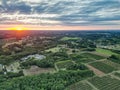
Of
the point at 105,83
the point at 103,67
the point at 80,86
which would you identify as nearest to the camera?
the point at 80,86

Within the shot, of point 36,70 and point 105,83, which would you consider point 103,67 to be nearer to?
point 105,83

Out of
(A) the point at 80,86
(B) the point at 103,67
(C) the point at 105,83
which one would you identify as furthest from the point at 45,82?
(B) the point at 103,67

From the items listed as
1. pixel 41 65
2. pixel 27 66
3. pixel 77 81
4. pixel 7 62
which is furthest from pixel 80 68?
pixel 7 62

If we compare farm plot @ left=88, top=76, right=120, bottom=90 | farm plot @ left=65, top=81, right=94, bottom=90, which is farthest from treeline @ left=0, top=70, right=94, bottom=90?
farm plot @ left=88, top=76, right=120, bottom=90

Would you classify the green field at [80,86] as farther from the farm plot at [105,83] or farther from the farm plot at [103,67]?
the farm plot at [103,67]

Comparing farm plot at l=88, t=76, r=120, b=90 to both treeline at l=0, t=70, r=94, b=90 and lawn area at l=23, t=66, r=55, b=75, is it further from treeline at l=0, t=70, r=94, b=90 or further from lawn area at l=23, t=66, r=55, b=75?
lawn area at l=23, t=66, r=55, b=75

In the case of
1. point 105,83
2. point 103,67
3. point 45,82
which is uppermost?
point 45,82
